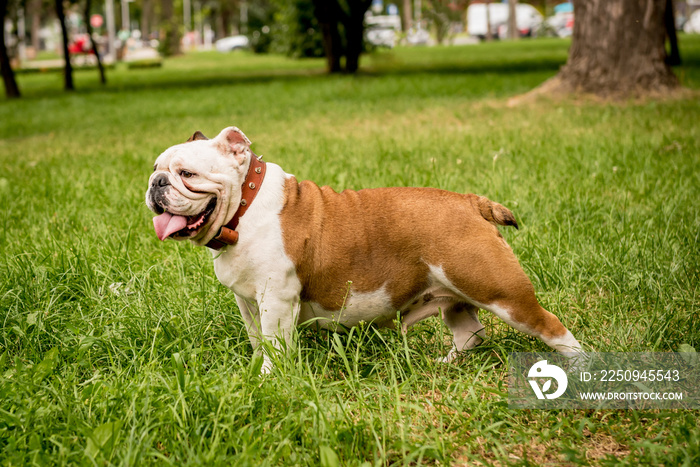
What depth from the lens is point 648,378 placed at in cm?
293

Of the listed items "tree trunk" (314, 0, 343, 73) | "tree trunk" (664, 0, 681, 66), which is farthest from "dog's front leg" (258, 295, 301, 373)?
"tree trunk" (314, 0, 343, 73)

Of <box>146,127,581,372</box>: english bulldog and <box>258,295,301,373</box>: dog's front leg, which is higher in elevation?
<box>146,127,581,372</box>: english bulldog

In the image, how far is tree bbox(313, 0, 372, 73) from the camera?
19.7 m

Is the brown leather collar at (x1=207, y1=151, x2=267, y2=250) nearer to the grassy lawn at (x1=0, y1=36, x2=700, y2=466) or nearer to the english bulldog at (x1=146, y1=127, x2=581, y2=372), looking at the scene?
the english bulldog at (x1=146, y1=127, x2=581, y2=372)

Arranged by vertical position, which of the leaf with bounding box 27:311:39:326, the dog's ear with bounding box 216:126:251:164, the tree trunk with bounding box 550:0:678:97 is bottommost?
the leaf with bounding box 27:311:39:326

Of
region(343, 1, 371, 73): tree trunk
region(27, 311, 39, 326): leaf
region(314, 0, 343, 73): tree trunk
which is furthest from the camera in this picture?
region(314, 0, 343, 73): tree trunk

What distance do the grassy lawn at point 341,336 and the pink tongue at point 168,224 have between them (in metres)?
0.53

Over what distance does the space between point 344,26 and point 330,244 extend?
18410 mm

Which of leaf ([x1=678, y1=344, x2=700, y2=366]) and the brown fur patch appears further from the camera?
leaf ([x1=678, y1=344, x2=700, y2=366])

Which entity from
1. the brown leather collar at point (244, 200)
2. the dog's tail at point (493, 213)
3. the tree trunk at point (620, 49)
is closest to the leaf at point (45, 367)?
the brown leather collar at point (244, 200)

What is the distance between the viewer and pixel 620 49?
32.7ft

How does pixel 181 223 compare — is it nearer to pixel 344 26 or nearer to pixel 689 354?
pixel 689 354

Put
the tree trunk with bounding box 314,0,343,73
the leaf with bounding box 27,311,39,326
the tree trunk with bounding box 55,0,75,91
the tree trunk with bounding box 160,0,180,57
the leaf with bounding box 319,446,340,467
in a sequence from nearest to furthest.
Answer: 1. the leaf with bounding box 319,446,340,467
2. the leaf with bounding box 27,311,39,326
3. the tree trunk with bounding box 55,0,75,91
4. the tree trunk with bounding box 314,0,343,73
5. the tree trunk with bounding box 160,0,180,57

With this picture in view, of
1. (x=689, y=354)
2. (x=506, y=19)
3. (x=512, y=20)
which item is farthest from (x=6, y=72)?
(x=506, y=19)
